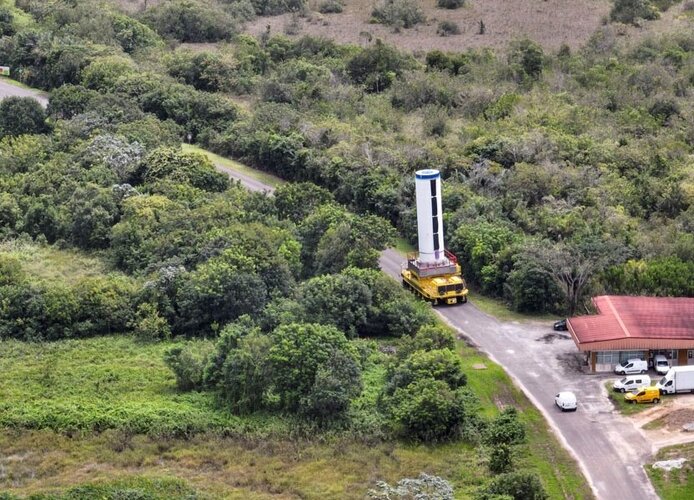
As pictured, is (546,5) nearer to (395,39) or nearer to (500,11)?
(500,11)

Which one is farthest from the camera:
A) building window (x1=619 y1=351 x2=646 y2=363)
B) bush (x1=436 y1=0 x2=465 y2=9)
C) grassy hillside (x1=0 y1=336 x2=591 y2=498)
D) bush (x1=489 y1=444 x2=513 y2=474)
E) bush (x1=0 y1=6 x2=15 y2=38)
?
bush (x1=436 y1=0 x2=465 y2=9)

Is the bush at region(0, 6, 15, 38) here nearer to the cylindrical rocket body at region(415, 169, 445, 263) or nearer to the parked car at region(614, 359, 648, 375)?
the cylindrical rocket body at region(415, 169, 445, 263)

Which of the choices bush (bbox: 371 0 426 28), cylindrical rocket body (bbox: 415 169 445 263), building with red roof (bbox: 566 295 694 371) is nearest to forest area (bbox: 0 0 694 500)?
cylindrical rocket body (bbox: 415 169 445 263)

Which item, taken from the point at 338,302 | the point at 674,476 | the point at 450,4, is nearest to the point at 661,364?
the point at 674,476

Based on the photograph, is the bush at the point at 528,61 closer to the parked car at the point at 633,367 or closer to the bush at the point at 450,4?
the bush at the point at 450,4

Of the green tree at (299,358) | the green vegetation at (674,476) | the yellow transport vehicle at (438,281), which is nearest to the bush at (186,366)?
the green tree at (299,358)

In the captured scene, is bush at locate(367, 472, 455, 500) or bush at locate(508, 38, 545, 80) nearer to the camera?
bush at locate(367, 472, 455, 500)

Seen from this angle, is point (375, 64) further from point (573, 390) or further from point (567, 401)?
point (567, 401)
